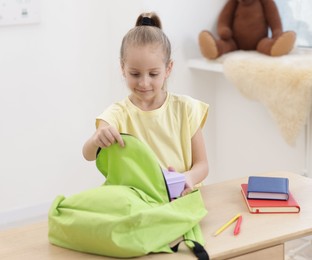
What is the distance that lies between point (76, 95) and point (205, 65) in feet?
2.28

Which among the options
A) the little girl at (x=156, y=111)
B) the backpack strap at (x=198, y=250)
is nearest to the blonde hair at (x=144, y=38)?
the little girl at (x=156, y=111)

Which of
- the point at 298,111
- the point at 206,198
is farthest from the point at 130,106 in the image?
the point at 298,111

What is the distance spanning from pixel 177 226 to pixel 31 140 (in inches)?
72.5

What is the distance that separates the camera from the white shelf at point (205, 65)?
297 centimetres

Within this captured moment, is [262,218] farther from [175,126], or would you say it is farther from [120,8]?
[120,8]

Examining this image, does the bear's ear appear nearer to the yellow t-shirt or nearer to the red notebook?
the yellow t-shirt

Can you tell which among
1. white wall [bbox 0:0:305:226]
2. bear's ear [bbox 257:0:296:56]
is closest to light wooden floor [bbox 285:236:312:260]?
white wall [bbox 0:0:305:226]

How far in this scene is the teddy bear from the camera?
2.90 meters

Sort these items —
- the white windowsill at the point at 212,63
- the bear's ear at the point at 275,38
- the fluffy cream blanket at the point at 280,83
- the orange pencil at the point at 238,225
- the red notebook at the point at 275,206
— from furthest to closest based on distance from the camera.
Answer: the white windowsill at the point at 212,63, the bear's ear at the point at 275,38, the fluffy cream blanket at the point at 280,83, the red notebook at the point at 275,206, the orange pencil at the point at 238,225

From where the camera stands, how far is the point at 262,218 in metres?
1.48

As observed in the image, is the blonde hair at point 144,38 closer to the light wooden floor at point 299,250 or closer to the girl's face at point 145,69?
the girl's face at point 145,69

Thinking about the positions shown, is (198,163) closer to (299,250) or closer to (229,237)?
(229,237)

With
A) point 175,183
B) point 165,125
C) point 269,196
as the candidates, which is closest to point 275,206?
point 269,196

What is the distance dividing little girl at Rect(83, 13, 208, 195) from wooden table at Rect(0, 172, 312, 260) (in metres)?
0.17
